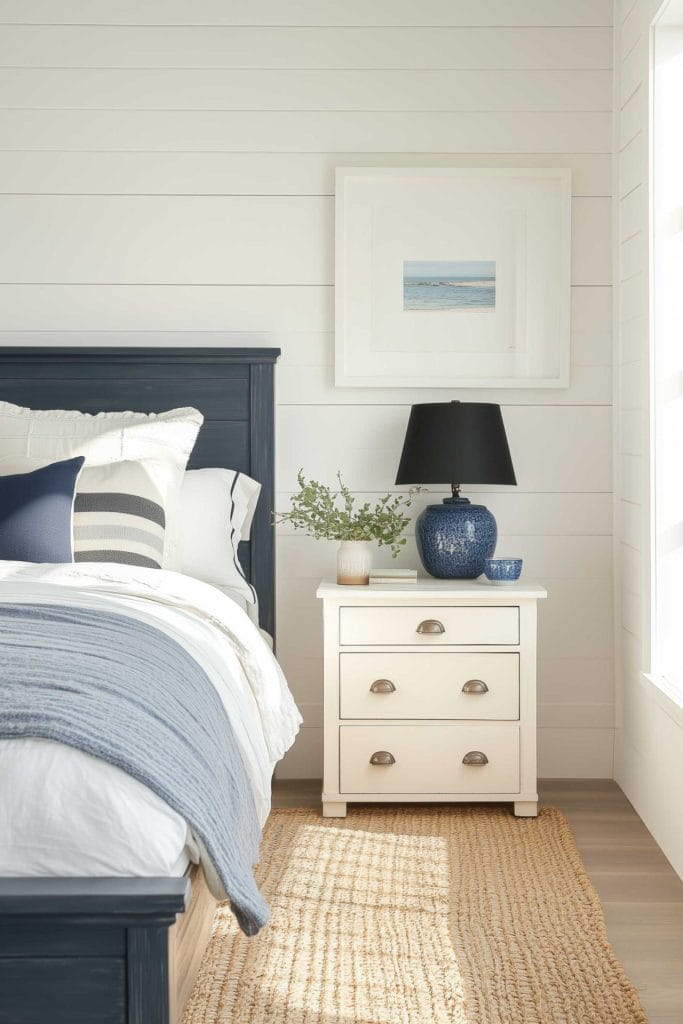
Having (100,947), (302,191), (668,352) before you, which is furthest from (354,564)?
(100,947)

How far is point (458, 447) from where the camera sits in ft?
9.52

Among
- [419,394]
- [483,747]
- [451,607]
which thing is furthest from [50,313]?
[483,747]

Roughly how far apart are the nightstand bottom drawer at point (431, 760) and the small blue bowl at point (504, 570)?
16.7 inches

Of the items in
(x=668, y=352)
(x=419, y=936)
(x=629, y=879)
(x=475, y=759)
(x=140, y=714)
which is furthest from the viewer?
(x=475, y=759)

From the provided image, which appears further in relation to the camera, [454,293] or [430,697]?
[454,293]

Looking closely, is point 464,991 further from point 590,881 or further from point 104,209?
A: point 104,209

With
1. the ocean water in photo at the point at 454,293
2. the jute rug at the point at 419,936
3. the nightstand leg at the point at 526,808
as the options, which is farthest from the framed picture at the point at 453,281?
the jute rug at the point at 419,936

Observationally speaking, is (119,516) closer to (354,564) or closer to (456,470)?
(354,564)

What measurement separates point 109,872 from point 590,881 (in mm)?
1443

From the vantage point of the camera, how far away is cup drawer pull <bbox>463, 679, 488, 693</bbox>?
9.28 ft

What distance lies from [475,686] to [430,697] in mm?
131

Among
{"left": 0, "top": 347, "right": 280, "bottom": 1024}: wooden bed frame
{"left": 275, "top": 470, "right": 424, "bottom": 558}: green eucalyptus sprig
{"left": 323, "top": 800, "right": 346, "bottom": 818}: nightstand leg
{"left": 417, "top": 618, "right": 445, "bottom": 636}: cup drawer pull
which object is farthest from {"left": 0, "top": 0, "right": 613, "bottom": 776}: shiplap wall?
{"left": 0, "top": 347, "right": 280, "bottom": 1024}: wooden bed frame

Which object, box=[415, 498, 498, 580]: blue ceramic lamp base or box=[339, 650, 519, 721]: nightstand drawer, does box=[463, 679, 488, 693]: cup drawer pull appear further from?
box=[415, 498, 498, 580]: blue ceramic lamp base

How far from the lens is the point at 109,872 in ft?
4.33
